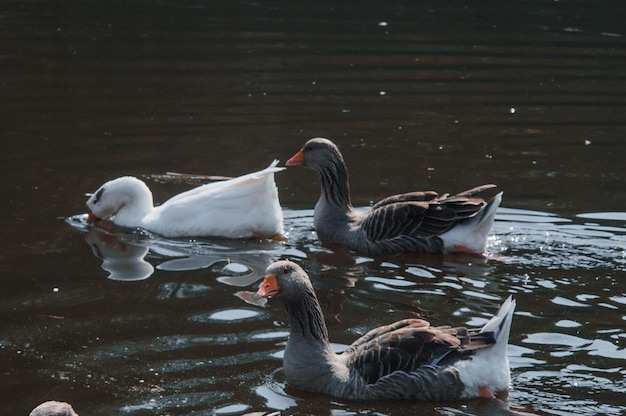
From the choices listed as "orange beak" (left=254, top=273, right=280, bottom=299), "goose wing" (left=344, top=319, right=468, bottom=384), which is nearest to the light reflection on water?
"goose wing" (left=344, top=319, right=468, bottom=384)

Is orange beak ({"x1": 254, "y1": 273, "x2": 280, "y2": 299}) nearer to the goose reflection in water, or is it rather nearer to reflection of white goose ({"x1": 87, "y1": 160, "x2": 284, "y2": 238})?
the goose reflection in water

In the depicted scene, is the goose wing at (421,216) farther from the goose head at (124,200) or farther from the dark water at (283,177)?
the goose head at (124,200)

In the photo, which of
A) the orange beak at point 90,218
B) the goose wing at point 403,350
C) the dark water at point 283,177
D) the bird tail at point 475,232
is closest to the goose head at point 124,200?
the orange beak at point 90,218

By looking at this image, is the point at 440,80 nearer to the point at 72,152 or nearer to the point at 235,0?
the point at 72,152

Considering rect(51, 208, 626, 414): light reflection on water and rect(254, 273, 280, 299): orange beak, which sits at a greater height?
rect(254, 273, 280, 299): orange beak

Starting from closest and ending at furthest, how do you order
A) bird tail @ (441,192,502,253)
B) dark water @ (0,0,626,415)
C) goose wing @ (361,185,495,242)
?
dark water @ (0,0,626,415), bird tail @ (441,192,502,253), goose wing @ (361,185,495,242)

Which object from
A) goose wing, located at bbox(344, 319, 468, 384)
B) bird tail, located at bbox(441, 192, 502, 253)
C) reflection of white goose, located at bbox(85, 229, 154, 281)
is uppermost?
bird tail, located at bbox(441, 192, 502, 253)

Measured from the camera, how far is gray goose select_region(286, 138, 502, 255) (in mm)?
10000

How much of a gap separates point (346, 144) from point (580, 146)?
3.17 m

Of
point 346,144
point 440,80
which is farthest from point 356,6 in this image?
point 346,144

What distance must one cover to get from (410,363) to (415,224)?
3.38 meters

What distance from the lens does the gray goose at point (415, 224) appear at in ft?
32.8

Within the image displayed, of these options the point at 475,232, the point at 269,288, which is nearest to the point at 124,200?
the point at 475,232

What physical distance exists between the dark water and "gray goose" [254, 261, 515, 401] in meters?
0.12
